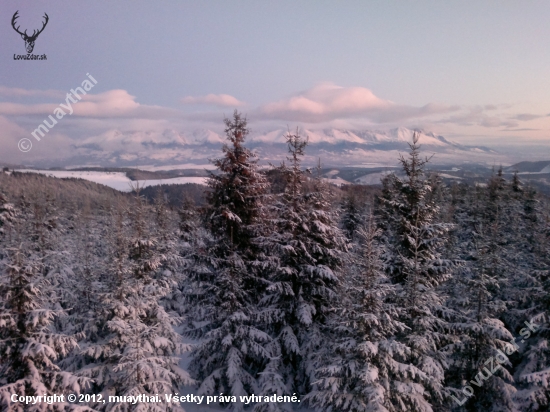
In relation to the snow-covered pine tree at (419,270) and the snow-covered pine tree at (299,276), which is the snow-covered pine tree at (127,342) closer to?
the snow-covered pine tree at (299,276)

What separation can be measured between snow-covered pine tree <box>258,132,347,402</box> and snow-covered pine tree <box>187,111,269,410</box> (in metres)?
0.85

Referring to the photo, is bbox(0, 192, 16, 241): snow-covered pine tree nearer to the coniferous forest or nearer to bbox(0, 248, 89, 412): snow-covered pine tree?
the coniferous forest

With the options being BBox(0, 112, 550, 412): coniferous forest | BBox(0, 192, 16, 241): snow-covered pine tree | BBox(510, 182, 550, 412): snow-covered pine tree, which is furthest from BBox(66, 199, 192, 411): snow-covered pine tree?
BBox(0, 192, 16, 241): snow-covered pine tree

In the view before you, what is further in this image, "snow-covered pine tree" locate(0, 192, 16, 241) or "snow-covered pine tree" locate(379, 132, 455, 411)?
"snow-covered pine tree" locate(0, 192, 16, 241)

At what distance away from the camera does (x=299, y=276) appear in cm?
1496

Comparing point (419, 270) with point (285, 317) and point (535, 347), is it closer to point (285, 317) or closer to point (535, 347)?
point (285, 317)

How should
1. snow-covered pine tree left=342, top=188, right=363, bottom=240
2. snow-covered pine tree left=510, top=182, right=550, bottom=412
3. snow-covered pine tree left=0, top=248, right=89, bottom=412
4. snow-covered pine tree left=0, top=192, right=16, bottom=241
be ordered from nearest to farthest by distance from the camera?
snow-covered pine tree left=0, top=248, right=89, bottom=412 < snow-covered pine tree left=510, top=182, right=550, bottom=412 < snow-covered pine tree left=0, top=192, right=16, bottom=241 < snow-covered pine tree left=342, top=188, right=363, bottom=240

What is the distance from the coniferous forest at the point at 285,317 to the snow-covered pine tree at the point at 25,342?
0.04 m

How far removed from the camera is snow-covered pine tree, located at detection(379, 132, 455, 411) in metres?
12.0

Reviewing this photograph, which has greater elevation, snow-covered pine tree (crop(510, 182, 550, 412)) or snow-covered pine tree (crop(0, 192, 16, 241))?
snow-covered pine tree (crop(0, 192, 16, 241))

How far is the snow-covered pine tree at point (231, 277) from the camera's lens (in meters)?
14.2

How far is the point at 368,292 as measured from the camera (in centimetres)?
1105

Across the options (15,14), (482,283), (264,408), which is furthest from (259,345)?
(15,14)

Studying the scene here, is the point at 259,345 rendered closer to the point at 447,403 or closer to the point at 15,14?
the point at 447,403
